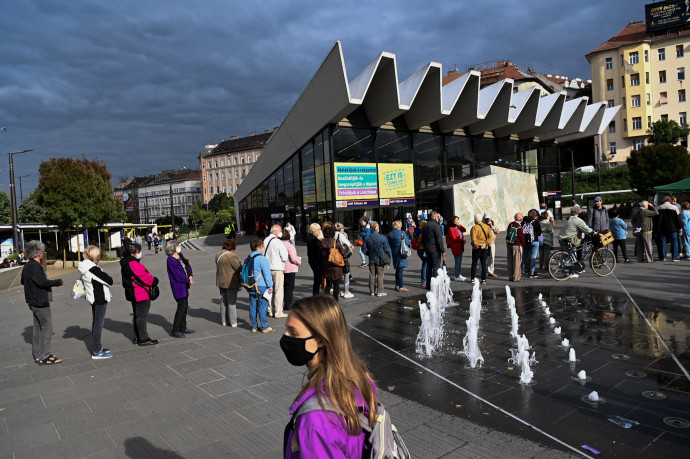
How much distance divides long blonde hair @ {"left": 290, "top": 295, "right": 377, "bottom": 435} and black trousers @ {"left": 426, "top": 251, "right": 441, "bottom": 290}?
9732mm

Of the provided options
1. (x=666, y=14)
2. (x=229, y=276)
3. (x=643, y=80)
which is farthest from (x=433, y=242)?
(x=666, y=14)

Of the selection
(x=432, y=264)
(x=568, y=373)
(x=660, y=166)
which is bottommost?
(x=568, y=373)

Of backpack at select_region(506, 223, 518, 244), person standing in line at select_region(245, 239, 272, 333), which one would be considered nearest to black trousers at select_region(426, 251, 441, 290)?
backpack at select_region(506, 223, 518, 244)

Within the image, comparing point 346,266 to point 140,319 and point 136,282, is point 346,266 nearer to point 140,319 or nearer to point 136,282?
→ point 140,319

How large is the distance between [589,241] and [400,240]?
5.52m

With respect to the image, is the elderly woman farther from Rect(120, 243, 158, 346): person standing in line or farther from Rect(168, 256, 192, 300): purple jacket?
Rect(120, 243, 158, 346): person standing in line

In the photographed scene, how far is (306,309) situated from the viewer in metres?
1.82

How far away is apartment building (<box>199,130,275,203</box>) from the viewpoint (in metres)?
109

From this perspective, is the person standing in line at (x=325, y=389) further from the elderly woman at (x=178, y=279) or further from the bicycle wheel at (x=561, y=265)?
the bicycle wheel at (x=561, y=265)

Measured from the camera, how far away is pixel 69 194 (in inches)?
968

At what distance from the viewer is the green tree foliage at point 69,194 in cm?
2441

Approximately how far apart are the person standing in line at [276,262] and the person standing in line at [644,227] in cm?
1082

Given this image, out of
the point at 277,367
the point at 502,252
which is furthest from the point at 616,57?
the point at 277,367

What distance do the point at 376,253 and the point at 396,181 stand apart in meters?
19.6
